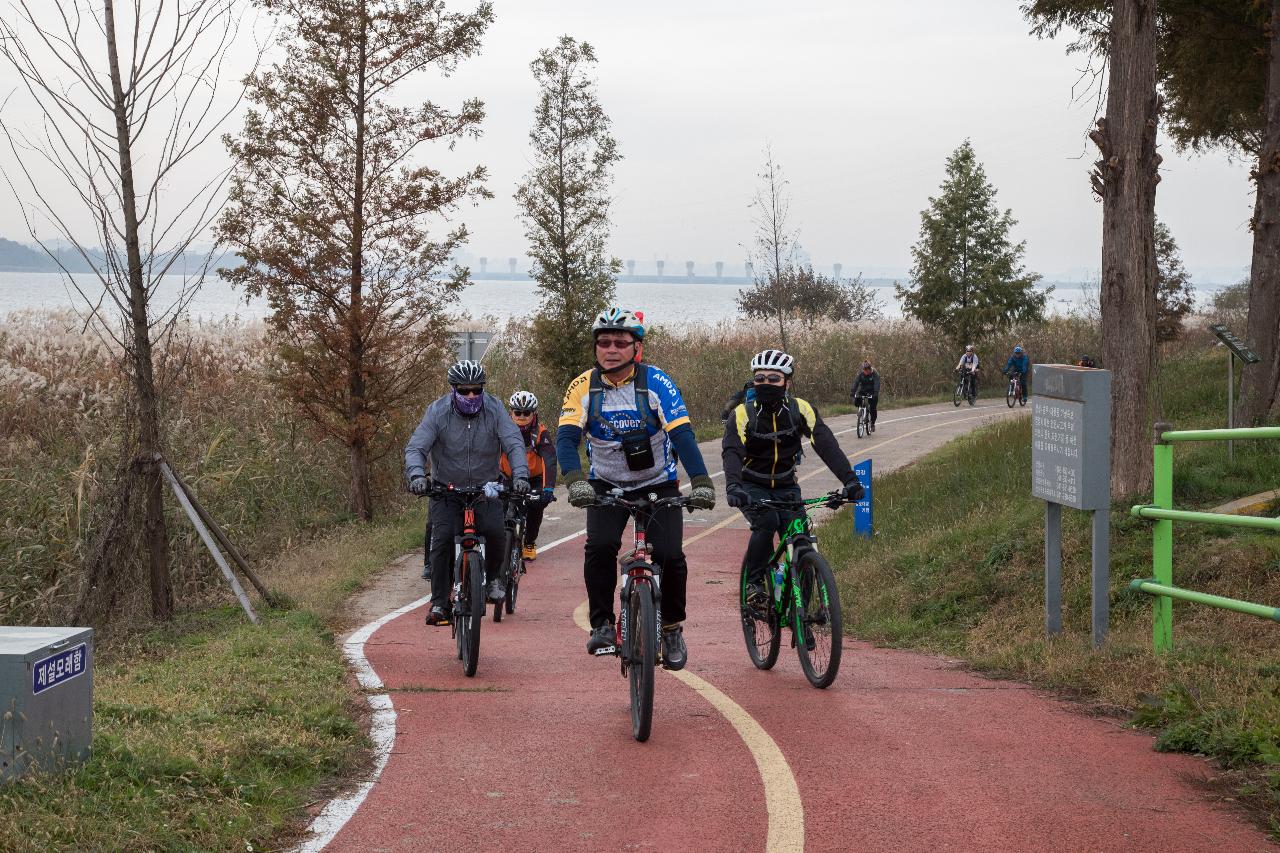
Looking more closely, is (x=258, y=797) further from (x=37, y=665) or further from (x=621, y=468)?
(x=621, y=468)

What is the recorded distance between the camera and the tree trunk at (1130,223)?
12.2m

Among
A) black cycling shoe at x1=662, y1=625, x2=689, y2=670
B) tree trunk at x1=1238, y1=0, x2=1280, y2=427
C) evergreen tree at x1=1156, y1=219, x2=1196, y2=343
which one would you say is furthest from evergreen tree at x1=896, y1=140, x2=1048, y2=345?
black cycling shoe at x1=662, y1=625, x2=689, y2=670

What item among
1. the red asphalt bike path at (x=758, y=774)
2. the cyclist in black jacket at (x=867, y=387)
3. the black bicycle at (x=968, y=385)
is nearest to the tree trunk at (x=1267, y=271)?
the red asphalt bike path at (x=758, y=774)

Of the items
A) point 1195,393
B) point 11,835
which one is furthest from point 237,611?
point 1195,393

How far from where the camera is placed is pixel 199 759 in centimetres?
598

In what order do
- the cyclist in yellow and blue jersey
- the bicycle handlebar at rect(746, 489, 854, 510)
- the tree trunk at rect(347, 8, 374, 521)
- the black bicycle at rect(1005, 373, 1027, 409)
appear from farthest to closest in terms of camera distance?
the black bicycle at rect(1005, 373, 1027, 409)
the tree trunk at rect(347, 8, 374, 521)
the bicycle handlebar at rect(746, 489, 854, 510)
the cyclist in yellow and blue jersey

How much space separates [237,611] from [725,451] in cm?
600

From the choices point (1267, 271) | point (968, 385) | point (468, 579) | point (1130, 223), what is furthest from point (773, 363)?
point (968, 385)

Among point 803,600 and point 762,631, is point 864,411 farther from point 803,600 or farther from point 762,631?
point 803,600

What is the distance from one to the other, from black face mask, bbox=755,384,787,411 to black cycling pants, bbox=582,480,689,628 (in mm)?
1389

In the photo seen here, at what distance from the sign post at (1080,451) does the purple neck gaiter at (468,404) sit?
4104mm

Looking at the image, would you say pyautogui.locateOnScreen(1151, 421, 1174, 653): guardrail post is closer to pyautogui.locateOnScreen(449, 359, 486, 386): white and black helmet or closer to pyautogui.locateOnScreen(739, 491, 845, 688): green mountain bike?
pyautogui.locateOnScreen(739, 491, 845, 688): green mountain bike

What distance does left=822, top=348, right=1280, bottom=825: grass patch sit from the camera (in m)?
6.92

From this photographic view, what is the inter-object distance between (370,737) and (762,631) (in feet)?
10.2
